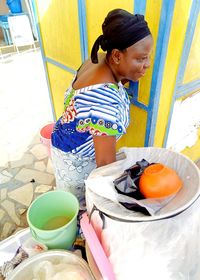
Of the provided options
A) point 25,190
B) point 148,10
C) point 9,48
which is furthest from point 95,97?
point 9,48

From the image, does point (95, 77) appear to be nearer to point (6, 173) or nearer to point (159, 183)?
point (159, 183)

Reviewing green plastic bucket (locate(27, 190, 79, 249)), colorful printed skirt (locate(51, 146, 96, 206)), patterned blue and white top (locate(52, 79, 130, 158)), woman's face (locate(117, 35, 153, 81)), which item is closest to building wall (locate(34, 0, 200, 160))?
woman's face (locate(117, 35, 153, 81))

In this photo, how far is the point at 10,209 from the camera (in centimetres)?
183

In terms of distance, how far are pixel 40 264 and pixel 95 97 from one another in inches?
26.3

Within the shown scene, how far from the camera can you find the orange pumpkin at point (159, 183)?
73 centimetres

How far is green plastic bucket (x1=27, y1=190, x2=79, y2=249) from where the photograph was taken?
38.9 inches

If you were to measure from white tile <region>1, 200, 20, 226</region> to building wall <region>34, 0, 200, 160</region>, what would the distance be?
97 cm

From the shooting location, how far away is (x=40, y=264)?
0.91m

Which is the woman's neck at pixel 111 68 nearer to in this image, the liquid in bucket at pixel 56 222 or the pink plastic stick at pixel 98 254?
the pink plastic stick at pixel 98 254

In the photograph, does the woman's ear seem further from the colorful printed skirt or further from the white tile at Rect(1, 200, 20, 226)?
the white tile at Rect(1, 200, 20, 226)

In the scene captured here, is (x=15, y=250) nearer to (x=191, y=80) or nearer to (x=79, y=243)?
(x=79, y=243)

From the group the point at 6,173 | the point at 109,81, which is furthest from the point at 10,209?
the point at 109,81

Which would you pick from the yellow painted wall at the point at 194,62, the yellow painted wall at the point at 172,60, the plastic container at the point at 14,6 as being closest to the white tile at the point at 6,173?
the yellow painted wall at the point at 172,60

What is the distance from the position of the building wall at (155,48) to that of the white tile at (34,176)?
3.01 ft
